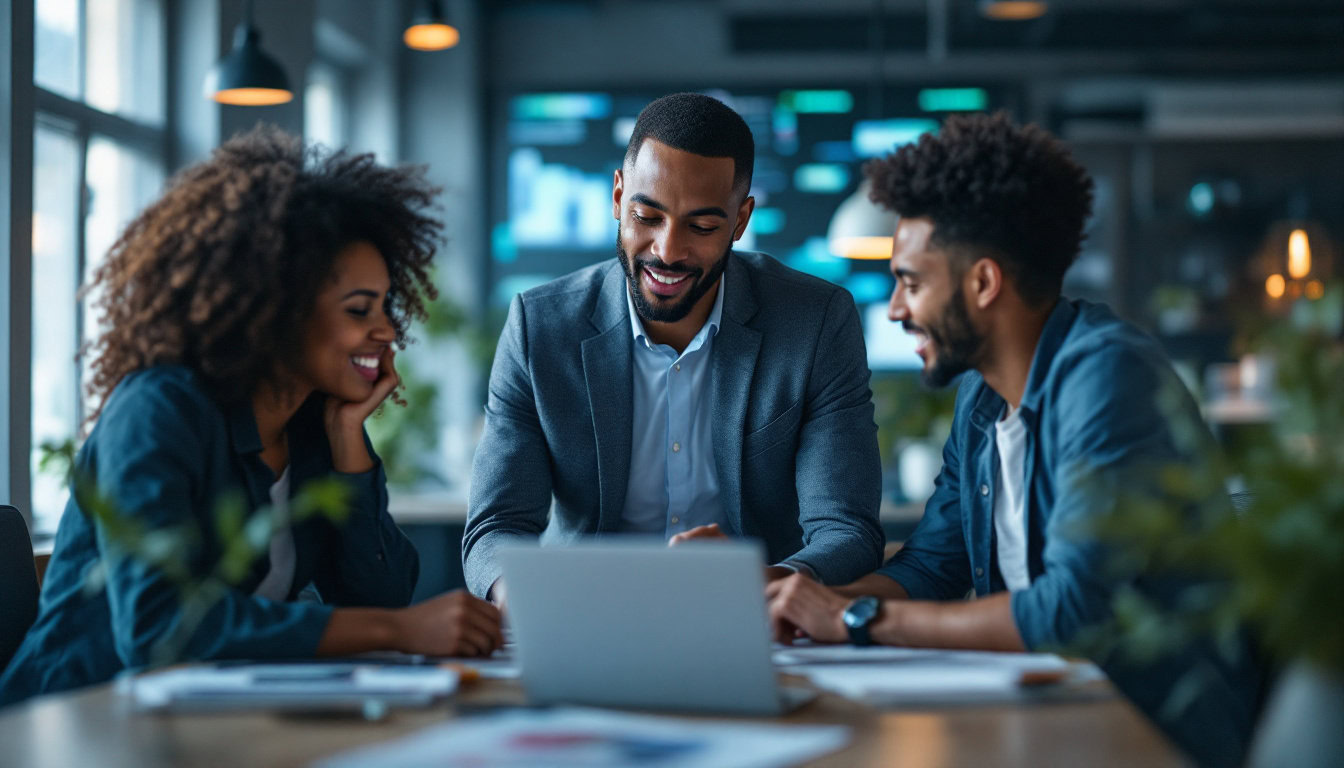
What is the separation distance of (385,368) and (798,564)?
2.28ft

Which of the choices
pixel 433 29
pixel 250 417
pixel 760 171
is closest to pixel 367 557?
pixel 250 417

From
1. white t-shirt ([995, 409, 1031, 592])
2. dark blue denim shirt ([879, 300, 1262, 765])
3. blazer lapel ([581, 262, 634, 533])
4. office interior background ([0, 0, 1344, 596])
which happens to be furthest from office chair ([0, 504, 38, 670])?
office interior background ([0, 0, 1344, 596])

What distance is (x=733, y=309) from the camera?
96.6 inches

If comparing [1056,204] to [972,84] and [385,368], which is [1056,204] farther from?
[972,84]

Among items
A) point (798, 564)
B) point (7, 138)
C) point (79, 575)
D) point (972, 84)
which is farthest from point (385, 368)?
point (972, 84)

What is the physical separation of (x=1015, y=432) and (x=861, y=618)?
461mm

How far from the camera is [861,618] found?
1674 millimetres

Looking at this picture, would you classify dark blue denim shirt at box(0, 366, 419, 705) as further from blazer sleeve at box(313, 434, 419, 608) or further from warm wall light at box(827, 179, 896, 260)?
warm wall light at box(827, 179, 896, 260)

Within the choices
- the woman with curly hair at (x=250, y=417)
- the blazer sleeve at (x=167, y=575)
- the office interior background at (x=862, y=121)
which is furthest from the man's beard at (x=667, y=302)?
the office interior background at (x=862, y=121)

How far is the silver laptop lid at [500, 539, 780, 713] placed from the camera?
4.03 feet

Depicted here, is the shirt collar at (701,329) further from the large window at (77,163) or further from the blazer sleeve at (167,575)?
the large window at (77,163)

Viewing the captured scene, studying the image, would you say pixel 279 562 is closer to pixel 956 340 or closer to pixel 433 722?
pixel 433 722

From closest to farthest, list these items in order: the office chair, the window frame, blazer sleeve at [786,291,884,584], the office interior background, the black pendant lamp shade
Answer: the office chair, blazer sleeve at [786,291,884,584], the window frame, the black pendant lamp shade, the office interior background

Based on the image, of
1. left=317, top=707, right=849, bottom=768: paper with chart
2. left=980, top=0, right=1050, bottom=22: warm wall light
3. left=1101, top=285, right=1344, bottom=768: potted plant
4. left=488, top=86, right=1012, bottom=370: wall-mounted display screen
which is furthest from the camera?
left=488, top=86, right=1012, bottom=370: wall-mounted display screen
